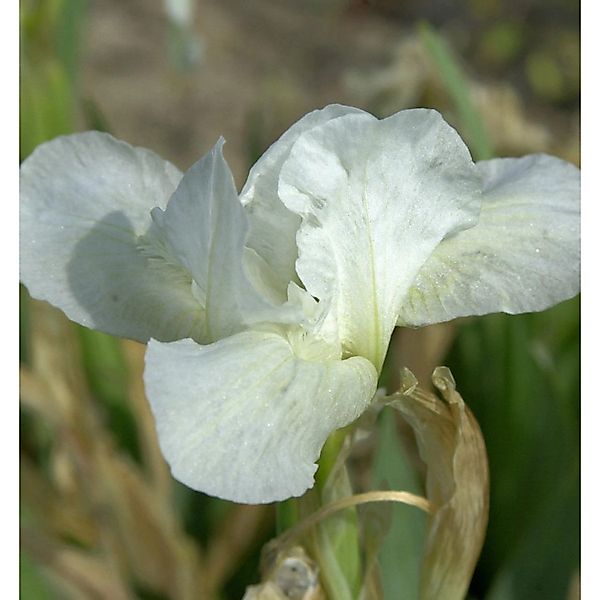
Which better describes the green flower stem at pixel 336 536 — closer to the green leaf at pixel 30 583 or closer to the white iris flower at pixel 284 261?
the white iris flower at pixel 284 261

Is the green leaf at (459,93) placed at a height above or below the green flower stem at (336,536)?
above

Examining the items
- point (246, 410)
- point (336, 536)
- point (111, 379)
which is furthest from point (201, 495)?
point (246, 410)

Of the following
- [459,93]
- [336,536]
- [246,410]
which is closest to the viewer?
[246,410]

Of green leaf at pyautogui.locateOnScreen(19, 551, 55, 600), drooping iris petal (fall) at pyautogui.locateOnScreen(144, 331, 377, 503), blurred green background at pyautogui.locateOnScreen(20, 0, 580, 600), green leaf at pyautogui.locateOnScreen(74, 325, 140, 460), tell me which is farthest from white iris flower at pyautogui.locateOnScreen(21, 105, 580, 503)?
green leaf at pyautogui.locateOnScreen(74, 325, 140, 460)

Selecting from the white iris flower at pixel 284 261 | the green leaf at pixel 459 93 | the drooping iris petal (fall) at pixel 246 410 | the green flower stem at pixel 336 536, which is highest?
the green leaf at pixel 459 93

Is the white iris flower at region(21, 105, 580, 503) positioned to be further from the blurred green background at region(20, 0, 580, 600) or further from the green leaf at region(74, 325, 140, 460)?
the green leaf at region(74, 325, 140, 460)

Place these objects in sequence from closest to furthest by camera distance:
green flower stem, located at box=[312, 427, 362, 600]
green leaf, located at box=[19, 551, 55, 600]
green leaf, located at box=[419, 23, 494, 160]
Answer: green flower stem, located at box=[312, 427, 362, 600] → green leaf, located at box=[19, 551, 55, 600] → green leaf, located at box=[419, 23, 494, 160]

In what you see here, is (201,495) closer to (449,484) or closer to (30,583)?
(30,583)

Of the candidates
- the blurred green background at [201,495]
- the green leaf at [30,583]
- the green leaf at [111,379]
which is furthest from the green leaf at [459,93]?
the green leaf at [30,583]
